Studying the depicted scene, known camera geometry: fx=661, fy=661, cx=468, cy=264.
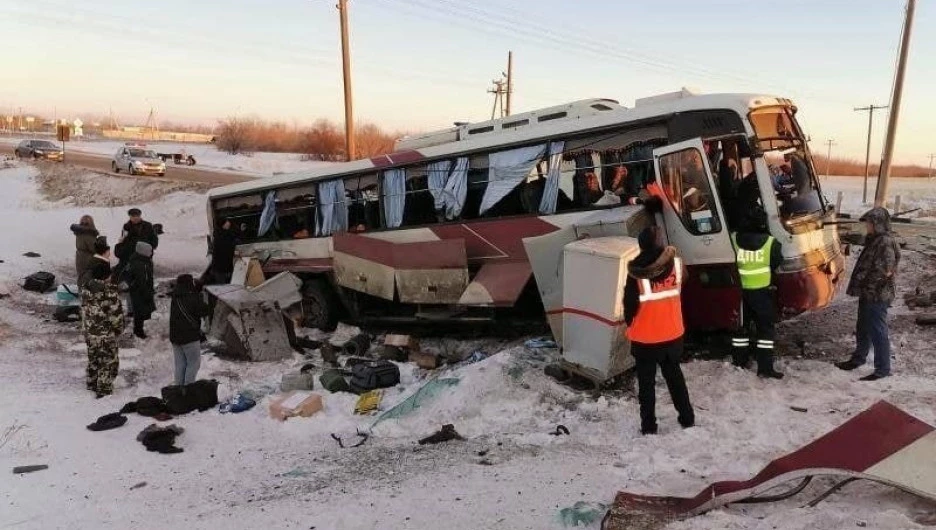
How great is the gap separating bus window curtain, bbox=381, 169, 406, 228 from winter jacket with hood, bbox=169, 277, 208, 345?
9.84 ft

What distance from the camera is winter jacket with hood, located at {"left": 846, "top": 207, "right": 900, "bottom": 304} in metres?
6.52

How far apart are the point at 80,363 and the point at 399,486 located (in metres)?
6.26

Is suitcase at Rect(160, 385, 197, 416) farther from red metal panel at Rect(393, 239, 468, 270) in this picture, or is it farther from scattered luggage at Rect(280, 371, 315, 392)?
red metal panel at Rect(393, 239, 468, 270)

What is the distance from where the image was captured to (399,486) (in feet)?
15.8

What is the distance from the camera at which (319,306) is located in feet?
35.1

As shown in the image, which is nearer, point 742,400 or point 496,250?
point 742,400

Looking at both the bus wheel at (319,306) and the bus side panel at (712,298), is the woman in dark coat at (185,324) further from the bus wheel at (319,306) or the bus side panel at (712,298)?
the bus side panel at (712,298)

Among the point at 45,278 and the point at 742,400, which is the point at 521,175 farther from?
the point at 45,278

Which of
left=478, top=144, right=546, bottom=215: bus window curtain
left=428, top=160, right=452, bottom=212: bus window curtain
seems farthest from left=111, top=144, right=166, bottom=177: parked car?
left=478, top=144, right=546, bottom=215: bus window curtain

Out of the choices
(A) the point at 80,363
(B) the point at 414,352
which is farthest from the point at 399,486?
(A) the point at 80,363

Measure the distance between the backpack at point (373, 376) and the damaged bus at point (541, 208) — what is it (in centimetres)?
138

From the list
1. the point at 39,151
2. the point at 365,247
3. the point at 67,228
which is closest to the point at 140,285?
the point at 365,247

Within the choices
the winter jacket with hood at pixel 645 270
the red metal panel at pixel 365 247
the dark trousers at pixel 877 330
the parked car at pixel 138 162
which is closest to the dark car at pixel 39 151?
the parked car at pixel 138 162

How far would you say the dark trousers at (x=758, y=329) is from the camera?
6.49 metres
